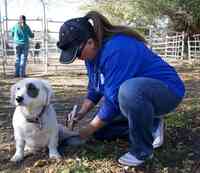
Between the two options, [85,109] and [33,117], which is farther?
[85,109]

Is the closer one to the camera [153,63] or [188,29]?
[153,63]

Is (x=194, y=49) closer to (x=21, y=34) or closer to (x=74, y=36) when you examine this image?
(x=21, y=34)

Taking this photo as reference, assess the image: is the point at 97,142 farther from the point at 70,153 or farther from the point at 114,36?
the point at 114,36

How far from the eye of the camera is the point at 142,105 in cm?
332

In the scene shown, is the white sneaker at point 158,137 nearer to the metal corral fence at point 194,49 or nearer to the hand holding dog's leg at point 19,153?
the hand holding dog's leg at point 19,153

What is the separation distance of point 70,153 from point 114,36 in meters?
1.15

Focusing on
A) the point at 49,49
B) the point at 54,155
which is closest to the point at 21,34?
the point at 49,49

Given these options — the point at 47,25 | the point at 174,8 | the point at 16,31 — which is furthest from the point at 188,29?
the point at 16,31

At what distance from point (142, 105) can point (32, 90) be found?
2.88ft

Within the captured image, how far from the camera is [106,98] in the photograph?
137 inches

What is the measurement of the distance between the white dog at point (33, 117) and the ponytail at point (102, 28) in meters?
0.62

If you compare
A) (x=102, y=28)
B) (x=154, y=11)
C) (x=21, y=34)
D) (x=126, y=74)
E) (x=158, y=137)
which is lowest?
(x=158, y=137)

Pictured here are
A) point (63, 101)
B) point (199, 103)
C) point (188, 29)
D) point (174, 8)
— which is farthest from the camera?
point (188, 29)

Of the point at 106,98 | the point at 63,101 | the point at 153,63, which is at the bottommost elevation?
the point at 63,101
